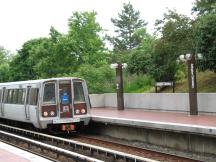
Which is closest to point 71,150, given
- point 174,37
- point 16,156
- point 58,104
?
point 58,104

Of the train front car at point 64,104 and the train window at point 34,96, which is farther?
the train window at point 34,96

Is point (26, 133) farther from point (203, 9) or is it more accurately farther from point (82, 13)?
point (82, 13)

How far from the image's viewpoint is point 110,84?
38562 mm

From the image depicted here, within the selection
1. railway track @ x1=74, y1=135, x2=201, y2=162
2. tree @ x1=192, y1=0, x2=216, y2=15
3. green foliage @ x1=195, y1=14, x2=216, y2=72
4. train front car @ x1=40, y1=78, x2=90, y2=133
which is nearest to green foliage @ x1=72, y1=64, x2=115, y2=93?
tree @ x1=192, y1=0, x2=216, y2=15

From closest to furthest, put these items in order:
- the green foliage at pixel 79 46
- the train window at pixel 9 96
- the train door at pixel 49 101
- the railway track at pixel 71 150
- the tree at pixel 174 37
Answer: the railway track at pixel 71 150, the train door at pixel 49 101, the train window at pixel 9 96, the tree at pixel 174 37, the green foliage at pixel 79 46

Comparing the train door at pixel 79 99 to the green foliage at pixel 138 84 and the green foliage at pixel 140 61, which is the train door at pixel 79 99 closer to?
the green foliage at pixel 140 61

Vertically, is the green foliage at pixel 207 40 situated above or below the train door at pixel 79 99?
above

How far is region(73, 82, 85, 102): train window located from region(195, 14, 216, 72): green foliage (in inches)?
291

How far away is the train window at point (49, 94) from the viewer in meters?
22.2

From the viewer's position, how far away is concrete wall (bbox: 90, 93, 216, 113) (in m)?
22.2

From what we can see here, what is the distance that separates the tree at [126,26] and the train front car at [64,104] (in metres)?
62.7

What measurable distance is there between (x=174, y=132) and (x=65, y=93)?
6.47 m

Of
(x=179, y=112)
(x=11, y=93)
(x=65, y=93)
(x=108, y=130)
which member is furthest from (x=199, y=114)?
(x=11, y=93)

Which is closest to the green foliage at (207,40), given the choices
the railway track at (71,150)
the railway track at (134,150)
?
the railway track at (134,150)
